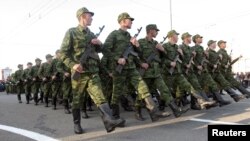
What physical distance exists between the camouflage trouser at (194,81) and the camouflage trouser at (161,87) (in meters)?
1.31

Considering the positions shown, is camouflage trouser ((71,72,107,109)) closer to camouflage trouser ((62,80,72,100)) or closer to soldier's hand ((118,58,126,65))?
soldier's hand ((118,58,126,65))

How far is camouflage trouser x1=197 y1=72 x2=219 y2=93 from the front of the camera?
10490 millimetres

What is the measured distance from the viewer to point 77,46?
7.30 metres

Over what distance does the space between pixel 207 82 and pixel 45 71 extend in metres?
5.62

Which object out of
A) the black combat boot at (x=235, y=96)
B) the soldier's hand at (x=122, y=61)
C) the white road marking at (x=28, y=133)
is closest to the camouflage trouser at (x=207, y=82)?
the black combat boot at (x=235, y=96)

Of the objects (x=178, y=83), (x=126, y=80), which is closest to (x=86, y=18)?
Answer: (x=126, y=80)

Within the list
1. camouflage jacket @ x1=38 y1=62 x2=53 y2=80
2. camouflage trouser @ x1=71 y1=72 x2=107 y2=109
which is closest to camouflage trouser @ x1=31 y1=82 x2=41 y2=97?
camouflage jacket @ x1=38 y1=62 x2=53 y2=80

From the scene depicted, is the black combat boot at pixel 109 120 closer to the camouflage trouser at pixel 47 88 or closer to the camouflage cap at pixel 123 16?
the camouflage cap at pixel 123 16

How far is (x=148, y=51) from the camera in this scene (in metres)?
9.05

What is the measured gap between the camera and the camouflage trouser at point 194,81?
32.3 ft

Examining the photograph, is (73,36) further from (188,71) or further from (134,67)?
(188,71)

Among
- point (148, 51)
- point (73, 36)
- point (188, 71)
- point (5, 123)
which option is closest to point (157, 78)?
point (148, 51)

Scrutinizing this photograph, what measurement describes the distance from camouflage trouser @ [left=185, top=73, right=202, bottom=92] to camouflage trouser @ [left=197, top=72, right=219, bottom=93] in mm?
546

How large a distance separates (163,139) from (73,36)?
7.79 ft
